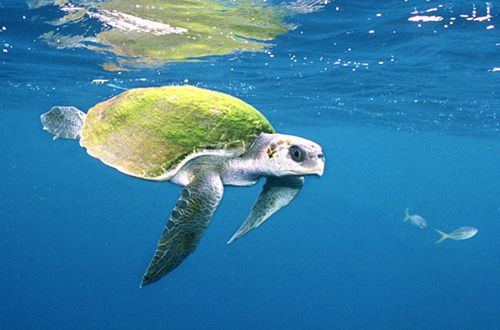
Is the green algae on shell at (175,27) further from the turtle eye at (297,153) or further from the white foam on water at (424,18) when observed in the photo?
the turtle eye at (297,153)

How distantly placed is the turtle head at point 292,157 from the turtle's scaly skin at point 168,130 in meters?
0.36

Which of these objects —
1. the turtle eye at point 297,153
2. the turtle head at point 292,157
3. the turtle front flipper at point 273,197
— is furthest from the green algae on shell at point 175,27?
the turtle eye at point 297,153

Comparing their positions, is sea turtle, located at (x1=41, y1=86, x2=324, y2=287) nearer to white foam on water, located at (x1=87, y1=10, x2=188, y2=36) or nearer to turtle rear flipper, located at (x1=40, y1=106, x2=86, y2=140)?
turtle rear flipper, located at (x1=40, y1=106, x2=86, y2=140)

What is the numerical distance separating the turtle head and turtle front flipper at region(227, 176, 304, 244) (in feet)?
1.74

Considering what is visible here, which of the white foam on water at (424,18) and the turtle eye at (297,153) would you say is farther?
the white foam on water at (424,18)

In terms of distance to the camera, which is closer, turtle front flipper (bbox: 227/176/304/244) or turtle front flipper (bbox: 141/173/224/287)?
turtle front flipper (bbox: 141/173/224/287)

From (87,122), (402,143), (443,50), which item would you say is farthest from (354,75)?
(402,143)

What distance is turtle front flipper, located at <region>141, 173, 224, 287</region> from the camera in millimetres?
3377

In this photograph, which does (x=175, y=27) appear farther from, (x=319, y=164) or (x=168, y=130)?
(x=319, y=164)

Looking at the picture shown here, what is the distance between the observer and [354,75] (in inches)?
643

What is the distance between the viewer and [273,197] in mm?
4633

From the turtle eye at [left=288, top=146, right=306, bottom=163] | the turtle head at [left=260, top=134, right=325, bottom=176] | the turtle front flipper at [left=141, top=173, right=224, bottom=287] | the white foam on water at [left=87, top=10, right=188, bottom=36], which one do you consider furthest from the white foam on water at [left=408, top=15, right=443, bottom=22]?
the turtle front flipper at [left=141, top=173, right=224, bottom=287]

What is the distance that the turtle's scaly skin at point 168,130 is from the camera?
4.11 meters

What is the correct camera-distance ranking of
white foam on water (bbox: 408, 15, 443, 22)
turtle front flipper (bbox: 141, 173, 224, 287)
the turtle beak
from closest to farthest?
turtle front flipper (bbox: 141, 173, 224, 287)
the turtle beak
white foam on water (bbox: 408, 15, 443, 22)
